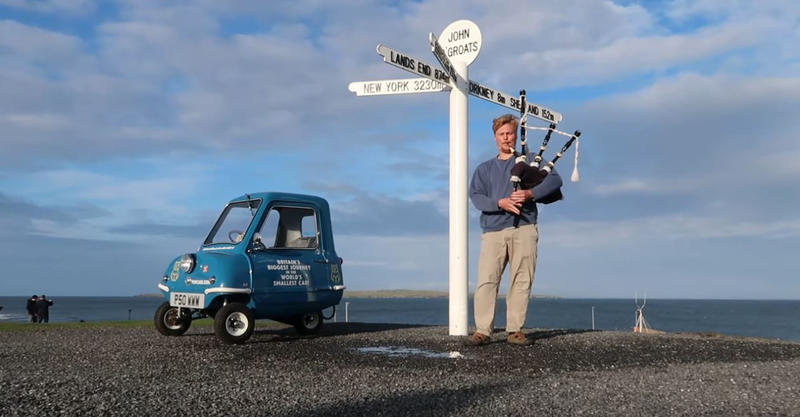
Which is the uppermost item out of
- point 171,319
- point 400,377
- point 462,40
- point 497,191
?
point 462,40

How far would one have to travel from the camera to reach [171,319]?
8.29 meters

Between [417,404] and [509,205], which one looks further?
[509,205]

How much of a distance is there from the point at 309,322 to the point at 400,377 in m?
4.39

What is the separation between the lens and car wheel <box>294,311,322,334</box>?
866cm

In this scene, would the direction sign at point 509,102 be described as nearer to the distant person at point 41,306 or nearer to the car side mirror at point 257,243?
the car side mirror at point 257,243

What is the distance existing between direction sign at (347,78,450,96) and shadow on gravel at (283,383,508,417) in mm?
4966

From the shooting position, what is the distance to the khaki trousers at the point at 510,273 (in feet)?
22.2

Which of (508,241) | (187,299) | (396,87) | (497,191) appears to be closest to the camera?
(508,241)

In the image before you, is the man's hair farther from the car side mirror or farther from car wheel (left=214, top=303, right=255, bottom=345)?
car wheel (left=214, top=303, right=255, bottom=345)

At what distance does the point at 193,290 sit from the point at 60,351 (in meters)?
1.60

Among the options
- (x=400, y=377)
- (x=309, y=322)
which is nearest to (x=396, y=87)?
(x=309, y=322)

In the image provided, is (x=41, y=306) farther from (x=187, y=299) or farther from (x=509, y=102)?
(x=509, y=102)

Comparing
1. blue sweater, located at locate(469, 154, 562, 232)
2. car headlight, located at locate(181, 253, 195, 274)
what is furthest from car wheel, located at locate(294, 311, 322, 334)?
blue sweater, located at locate(469, 154, 562, 232)

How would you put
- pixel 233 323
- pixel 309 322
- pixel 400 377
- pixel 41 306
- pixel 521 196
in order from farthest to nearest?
pixel 41 306 → pixel 309 322 → pixel 233 323 → pixel 521 196 → pixel 400 377
